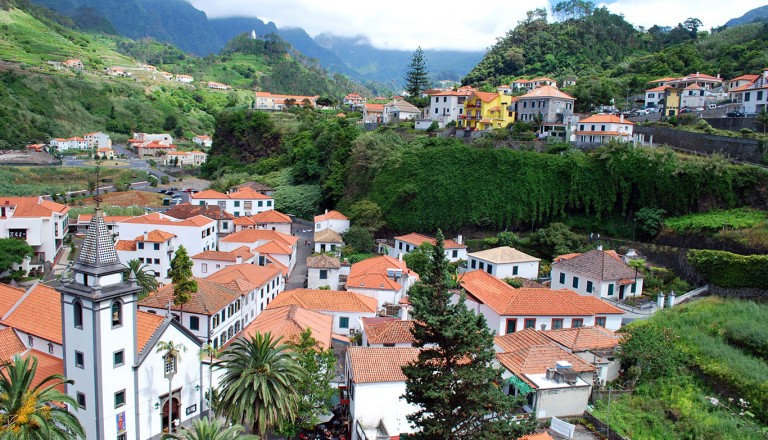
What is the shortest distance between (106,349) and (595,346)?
19140 millimetres

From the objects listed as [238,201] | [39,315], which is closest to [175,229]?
[238,201]

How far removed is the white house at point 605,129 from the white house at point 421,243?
15.9 m

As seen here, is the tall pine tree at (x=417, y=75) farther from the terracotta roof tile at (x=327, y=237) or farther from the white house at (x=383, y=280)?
the white house at (x=383, y=280)

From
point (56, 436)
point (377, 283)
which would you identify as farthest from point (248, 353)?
point (377, 283)

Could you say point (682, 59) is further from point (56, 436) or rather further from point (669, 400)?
point (56, 436)

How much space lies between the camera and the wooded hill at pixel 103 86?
108562 millimetres

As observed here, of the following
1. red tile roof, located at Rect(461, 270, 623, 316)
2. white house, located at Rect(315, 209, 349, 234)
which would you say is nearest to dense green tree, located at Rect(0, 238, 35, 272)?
white house, located at Rect(315, 209, 349, 234)

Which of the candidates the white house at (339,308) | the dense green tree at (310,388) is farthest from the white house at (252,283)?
the dense green tree at (310,388)

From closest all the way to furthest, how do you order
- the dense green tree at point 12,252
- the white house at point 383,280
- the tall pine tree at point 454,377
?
the tall pine tree at point 454,377
the white house at point 383,280
the dense green tree at point 12,252

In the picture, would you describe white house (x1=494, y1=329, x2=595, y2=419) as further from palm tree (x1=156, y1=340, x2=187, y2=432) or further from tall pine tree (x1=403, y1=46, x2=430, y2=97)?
tall pine tree (x1=403, y1=46, x2=430, y2=97)

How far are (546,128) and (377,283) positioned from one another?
1076 inches

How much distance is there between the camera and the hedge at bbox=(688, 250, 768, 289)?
96.5 feet

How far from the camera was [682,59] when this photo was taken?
70.4 metres

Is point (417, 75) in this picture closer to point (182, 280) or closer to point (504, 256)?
point (504, 256)
